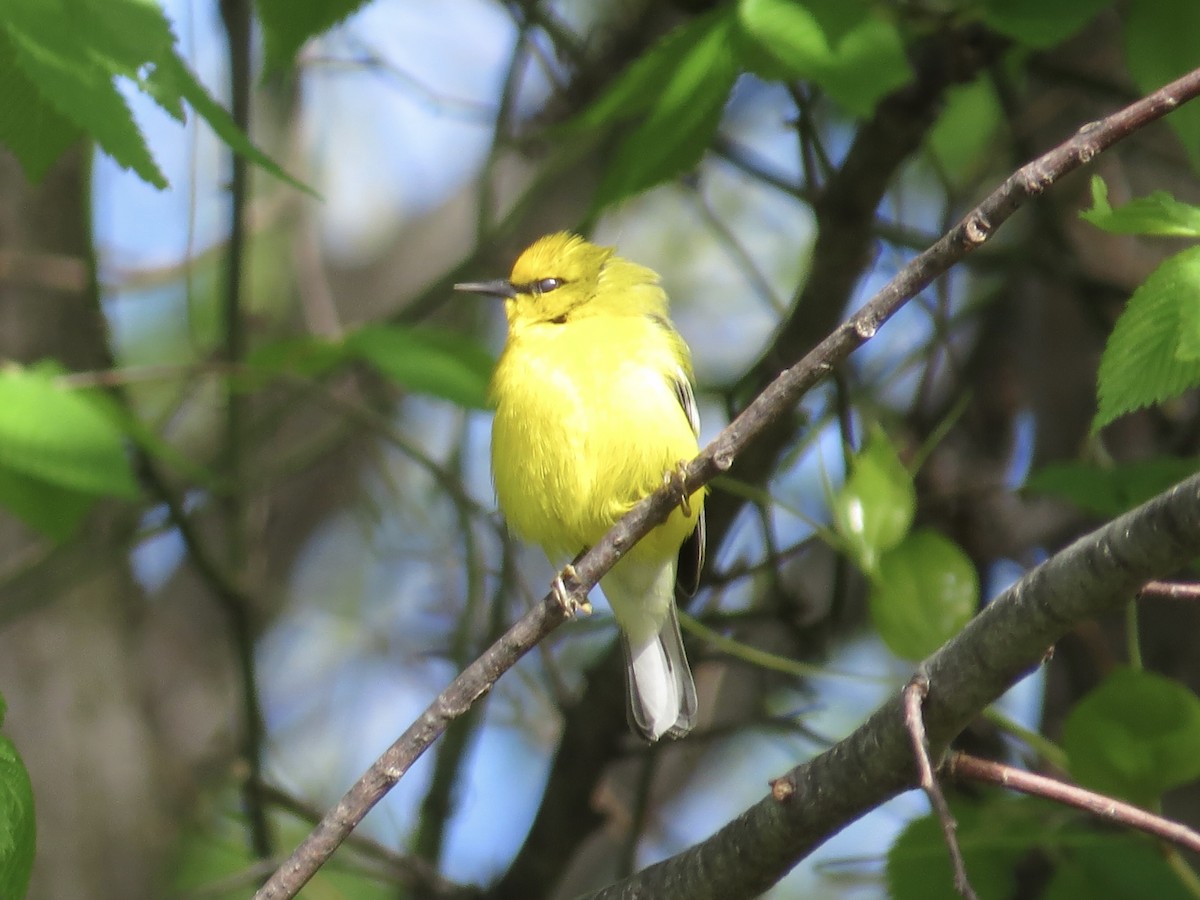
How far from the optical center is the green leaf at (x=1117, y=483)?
3008 millimetres

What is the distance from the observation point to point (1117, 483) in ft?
9.91

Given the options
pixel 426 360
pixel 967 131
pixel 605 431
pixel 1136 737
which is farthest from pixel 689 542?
pixel 967 131

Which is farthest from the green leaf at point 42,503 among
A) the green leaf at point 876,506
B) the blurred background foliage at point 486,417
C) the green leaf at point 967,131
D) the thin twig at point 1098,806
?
the green leaf at point 967,131

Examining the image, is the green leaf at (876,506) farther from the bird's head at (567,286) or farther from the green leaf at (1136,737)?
the bird's head at (567,286)

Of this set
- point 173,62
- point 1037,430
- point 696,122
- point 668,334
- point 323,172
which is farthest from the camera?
point 323,172

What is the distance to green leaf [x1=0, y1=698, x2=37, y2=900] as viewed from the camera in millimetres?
2016

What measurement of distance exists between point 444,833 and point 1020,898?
191cm

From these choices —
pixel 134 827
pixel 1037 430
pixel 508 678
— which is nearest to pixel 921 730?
pixel 1037 430

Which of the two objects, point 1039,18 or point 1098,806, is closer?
point 1098,806

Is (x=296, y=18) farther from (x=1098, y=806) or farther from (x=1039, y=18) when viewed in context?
(x=1098, y=806)

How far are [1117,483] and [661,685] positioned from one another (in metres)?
1.47

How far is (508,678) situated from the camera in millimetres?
6051

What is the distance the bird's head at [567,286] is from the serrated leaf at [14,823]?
7.77 ft

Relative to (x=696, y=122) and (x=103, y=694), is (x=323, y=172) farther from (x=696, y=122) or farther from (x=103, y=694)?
(x=696, y=122)
